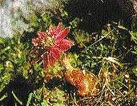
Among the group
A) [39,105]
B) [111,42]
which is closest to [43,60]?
[39,105]

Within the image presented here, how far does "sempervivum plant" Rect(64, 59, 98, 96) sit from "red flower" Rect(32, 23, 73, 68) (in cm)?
22

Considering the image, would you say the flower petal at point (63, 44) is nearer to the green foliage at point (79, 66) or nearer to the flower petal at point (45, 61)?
the flower petal at point (45, 61)

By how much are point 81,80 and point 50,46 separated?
37cm

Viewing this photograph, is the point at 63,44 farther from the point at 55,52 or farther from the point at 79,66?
the point at 79,66

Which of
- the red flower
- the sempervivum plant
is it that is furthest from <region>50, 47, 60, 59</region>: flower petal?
the sempervivum plant

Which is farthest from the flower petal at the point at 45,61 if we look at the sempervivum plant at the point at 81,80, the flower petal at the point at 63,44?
the sempervivum plant at the point at 81,80

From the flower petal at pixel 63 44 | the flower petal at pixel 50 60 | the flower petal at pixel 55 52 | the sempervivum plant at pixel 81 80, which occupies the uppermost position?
the flower petal at pixel 63 44

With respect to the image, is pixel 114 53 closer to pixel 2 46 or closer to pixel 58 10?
pixel 58 10

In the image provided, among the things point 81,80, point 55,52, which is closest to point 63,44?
point 55,52

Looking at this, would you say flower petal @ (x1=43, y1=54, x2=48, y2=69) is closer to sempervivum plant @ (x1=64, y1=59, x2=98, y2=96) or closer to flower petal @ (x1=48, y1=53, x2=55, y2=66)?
flower petal @ (x1=48, y1=53, x2=55, y2=66)

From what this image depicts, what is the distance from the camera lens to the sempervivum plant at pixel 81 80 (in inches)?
123

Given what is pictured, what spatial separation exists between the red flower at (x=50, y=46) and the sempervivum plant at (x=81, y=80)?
0.73 feet

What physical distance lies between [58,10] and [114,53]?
1.85 ft

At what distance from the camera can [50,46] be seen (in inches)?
116
